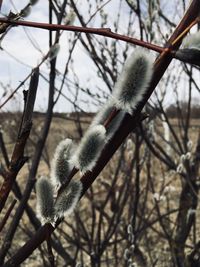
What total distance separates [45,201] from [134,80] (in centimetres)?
23

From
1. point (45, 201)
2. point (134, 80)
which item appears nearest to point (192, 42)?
point (134, 80)

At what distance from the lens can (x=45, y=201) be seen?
0.72 meters

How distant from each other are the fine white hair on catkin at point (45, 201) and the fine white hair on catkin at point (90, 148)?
0.21ft

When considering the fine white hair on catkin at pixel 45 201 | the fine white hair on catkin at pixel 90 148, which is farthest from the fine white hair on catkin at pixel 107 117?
the fine white hair on catkin at pixel 45 201

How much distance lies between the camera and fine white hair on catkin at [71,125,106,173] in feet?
2.17

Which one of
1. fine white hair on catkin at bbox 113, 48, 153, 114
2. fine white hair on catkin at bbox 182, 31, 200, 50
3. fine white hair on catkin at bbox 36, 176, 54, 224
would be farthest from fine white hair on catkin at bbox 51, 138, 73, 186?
fine white hair on catkin at bbox 182, 31, 200, 50

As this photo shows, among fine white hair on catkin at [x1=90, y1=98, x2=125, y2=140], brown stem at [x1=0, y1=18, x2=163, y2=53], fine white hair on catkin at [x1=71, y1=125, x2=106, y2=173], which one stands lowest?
fine white hair on catkin at [x1=71, y1=125, x2=106, y2=173]

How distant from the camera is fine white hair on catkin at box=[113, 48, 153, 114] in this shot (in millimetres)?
626

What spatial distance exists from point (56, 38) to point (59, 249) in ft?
3.60

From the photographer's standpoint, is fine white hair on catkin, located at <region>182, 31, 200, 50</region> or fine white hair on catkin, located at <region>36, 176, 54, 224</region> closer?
fine white hair on catkin, located at <region>182, 31, 200, 50</region>

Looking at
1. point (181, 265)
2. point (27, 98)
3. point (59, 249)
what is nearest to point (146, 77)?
point (27, 98)

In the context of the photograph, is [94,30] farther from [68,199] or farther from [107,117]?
[68,199]

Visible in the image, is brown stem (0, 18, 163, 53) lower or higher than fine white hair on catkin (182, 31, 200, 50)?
higher

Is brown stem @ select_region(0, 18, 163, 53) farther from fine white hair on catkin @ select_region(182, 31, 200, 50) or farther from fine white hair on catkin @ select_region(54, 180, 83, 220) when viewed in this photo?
fine white hair on catkin @ select_region(54, 180, 83, 220)
